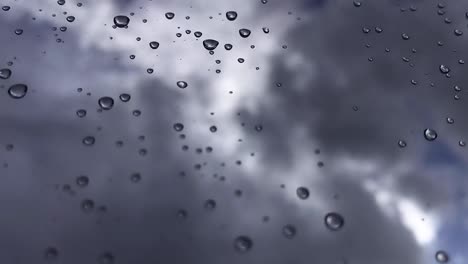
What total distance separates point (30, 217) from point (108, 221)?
0.71 meters

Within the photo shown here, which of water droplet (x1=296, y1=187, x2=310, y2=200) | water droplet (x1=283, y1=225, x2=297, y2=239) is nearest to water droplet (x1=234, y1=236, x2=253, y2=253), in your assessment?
water droplet (x1=283, y1=225, x2=297, y2=239)

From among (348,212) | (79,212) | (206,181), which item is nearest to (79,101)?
(79,212)

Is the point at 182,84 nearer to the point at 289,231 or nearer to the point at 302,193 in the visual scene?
the point at 302,193

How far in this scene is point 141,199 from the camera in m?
4.18

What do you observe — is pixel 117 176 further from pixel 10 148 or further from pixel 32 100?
pixel 32 100

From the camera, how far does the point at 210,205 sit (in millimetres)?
4180

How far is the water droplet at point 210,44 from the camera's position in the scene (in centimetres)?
544

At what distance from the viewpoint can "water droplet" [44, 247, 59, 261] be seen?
370 cm

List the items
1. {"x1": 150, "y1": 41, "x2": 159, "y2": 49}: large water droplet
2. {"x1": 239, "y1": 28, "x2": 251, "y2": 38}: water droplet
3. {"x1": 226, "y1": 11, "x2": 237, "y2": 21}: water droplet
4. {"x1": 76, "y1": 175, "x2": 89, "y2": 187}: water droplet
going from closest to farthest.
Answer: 1. {"x1": 76, "y1": 175, "x2": 89, "y2": 187}: water droplet
2. {"x1": 150, "y1": 41, "x2": 159, "y2": 49}: large water droplet
3. {"x1": 239, "y1": 28, "x2": 251, "y2": 38}: water droplet
4. {"x1": 226, "y1": 11, "x2": 237, "y2": 21}: water droplet

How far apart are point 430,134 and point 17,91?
4.80 m

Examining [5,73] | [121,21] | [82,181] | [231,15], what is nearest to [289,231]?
[82,181]

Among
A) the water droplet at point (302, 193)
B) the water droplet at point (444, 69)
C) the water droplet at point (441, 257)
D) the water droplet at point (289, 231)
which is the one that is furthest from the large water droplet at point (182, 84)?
the water droplet at point (444, 69)

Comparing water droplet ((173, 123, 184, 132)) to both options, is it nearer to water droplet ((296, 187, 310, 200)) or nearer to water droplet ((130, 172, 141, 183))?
water droplet ((130, 172, 141, 183))

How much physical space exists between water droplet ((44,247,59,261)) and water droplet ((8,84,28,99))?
75.5 inches
